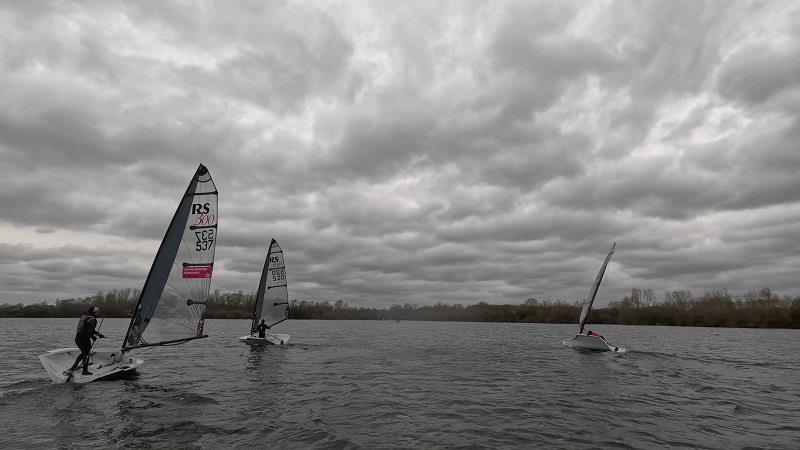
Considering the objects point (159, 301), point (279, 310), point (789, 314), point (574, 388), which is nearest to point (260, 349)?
point (279, 310)

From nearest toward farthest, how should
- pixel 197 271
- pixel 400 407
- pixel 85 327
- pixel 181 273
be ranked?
pixel 400 407 → pixel 85 327 → pixel 181 273 → pixel 197 271

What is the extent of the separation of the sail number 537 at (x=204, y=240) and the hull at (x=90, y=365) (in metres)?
7.18

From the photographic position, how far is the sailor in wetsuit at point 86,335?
19.1 m

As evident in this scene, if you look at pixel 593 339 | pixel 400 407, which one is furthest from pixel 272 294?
pixel 593 339

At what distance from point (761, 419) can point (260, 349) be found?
33.9m

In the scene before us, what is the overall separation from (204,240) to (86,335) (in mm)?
6251

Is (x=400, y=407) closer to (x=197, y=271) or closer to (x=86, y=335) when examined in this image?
(x=197, y=271)

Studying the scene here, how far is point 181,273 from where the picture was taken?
1938cm

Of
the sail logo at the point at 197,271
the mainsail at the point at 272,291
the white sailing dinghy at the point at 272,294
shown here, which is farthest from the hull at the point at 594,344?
the sail logo at the point at 197,271

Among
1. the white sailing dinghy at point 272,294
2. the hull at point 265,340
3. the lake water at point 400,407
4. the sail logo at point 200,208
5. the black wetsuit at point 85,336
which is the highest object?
the sail logo at point 200,208

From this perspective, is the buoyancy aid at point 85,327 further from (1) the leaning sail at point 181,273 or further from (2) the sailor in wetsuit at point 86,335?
(1) the leaning sail at point 181,273

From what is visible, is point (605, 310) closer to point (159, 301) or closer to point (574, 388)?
point (574, 388)

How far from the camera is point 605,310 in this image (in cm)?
15825

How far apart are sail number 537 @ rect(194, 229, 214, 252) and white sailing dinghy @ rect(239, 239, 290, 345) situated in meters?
21.5
